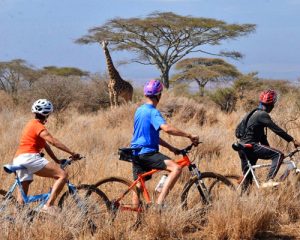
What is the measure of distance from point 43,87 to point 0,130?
5161mm

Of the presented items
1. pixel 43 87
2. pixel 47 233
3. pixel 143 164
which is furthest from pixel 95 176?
pixel 43 87

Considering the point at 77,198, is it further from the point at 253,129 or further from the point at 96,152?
the point at 96,152

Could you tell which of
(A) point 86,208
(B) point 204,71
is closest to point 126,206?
(A) point 86,208

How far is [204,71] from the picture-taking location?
3444 centimetres

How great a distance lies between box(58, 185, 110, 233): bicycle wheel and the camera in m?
5.52

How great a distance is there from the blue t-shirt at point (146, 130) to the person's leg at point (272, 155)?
4.93 feet

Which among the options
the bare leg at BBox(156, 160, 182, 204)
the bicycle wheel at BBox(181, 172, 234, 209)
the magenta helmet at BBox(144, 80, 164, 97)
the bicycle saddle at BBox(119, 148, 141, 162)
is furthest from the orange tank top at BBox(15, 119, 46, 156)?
the bicycle wheel at BBox(181, 172, 234, 209)

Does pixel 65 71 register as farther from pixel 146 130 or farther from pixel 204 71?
pixel 146 130

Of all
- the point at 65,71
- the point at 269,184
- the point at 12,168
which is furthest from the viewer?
the point at 65,71

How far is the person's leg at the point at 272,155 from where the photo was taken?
680 cm

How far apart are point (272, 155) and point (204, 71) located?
91.4 ft

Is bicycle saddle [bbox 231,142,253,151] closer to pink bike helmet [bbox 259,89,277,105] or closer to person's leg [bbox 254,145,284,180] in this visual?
person's leg [bbox 254,145,284,180]

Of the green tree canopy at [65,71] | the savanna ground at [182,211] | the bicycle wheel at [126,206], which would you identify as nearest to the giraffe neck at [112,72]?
the savanna ground at [182,211]

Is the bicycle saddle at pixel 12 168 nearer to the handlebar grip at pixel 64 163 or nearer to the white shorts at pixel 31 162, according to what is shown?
the white shorts at pixel 31 162
